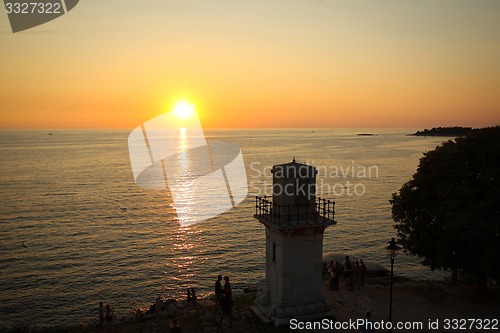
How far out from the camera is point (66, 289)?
32844 mm

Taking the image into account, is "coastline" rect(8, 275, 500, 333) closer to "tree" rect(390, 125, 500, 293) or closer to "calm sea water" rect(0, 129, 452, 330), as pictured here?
"tree" rect(390, 125, 500, 293)

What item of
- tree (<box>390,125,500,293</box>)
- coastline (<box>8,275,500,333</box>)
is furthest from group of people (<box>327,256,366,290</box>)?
tree (<box>390,125,500,293</box>)

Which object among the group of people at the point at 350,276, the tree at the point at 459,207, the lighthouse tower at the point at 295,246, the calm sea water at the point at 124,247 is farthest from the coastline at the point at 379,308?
the calm sea water at the point at 124,247

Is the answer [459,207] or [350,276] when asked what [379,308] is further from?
[459,207]

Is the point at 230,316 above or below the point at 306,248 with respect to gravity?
below

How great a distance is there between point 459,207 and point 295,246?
8975 millimetres

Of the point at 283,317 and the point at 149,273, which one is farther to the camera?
the point at 149,273

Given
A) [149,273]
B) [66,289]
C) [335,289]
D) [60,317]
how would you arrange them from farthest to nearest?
1. [149,273]
2. [66,289]
3. [60,317]
4. [335,289]

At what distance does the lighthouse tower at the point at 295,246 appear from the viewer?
18281mm

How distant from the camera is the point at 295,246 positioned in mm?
18484

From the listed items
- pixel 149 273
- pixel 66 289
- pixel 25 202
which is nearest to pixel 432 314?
pixel 149 273

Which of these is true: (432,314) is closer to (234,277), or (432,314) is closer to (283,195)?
(283,195)

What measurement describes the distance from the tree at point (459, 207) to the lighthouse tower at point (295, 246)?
260 inches

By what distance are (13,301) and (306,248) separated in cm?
2557
